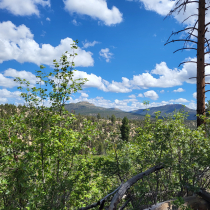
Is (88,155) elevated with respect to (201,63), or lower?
lower

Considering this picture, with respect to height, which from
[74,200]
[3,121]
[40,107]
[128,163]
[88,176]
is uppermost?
[40,107]

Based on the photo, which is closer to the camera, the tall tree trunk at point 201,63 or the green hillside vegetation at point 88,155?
the green hillside vegetation at point 88,155

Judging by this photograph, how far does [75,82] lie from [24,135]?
284 cm

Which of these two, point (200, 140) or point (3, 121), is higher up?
point (3, 121)

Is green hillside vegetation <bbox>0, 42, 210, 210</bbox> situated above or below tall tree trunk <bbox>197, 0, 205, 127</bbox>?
below

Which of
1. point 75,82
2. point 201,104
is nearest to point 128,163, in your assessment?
point 75,82

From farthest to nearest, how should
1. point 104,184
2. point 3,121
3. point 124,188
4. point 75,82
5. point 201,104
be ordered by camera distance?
point 201,104 < point 75,82 < point 104,184 < point 3,121 < point 124,188

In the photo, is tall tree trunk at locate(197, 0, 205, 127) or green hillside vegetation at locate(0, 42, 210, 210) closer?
green hillside vegetation at locate(0, 42, 210, 210)

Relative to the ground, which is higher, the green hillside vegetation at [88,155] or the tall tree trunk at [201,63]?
the tall tree trunk at [201,63]

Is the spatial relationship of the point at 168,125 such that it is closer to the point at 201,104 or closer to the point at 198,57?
the point at 201,104

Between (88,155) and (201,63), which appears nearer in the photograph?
(88,155)

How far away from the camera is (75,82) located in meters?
6.38

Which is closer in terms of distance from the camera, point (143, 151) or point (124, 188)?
point (124, 188)

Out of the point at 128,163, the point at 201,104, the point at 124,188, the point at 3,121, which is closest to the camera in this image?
the point at 124,188
